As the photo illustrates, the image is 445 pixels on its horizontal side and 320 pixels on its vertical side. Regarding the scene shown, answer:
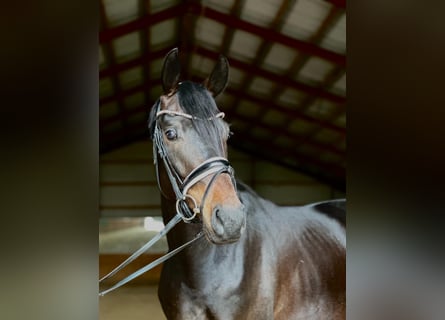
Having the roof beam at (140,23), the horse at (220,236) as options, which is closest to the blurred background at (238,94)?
Result: the roof beam at (140,23)

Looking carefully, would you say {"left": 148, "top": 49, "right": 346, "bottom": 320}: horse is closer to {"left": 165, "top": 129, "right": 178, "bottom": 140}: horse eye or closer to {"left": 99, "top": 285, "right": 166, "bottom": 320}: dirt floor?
{"left": 165, "top": 129, "right": 178, "bottom": 140}: horse eye

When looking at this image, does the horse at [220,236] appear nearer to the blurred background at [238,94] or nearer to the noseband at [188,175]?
the noseband at [188,175]

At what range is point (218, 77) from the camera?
110 cm

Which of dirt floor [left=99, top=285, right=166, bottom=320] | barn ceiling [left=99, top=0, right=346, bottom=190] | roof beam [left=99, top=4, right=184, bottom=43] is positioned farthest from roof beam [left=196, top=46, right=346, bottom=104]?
dirt floor [left=99, top=285, right=166, bottom=320]

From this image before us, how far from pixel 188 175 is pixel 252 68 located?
0.42m

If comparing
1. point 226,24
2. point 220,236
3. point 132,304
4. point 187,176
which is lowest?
point 132,304

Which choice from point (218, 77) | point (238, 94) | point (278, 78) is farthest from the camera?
point (278, 78)

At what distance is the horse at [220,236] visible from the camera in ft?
3.17

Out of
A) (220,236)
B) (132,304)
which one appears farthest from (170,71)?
(132,304)

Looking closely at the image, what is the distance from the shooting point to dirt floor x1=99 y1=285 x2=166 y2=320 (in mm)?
1275

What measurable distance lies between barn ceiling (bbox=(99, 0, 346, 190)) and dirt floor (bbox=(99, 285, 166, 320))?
0.43 m

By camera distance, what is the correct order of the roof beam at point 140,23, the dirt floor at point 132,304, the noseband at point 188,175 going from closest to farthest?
the noseband at point 188,175 → the roof beam at point 140,23 → the dirt floor at point 132,304

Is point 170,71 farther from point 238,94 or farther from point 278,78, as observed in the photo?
point 278,78

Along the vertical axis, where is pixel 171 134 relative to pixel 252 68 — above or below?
below
